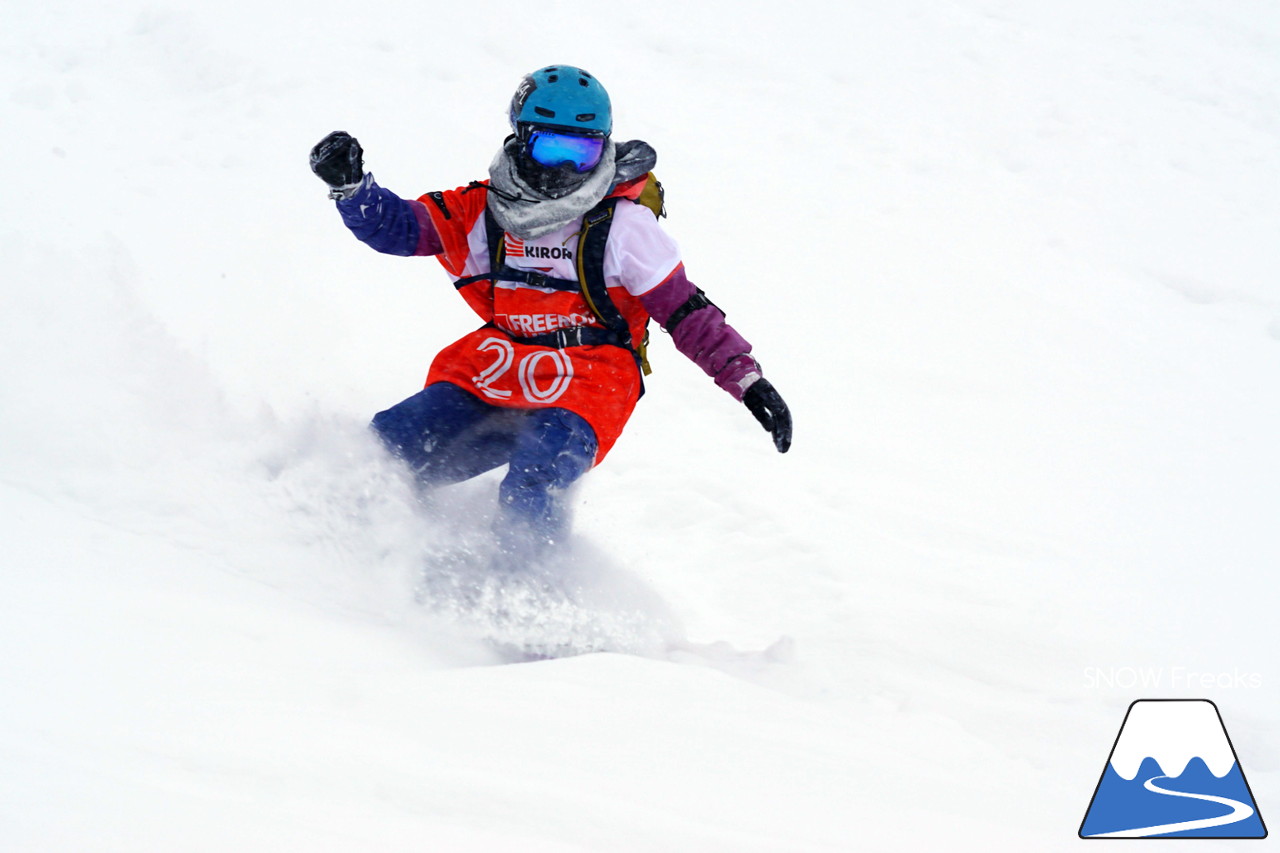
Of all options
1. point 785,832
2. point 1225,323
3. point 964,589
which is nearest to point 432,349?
point 964,589

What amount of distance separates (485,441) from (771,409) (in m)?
0.98

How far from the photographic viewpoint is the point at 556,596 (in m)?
3.15

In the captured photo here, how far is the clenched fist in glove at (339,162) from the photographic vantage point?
10.6 ft

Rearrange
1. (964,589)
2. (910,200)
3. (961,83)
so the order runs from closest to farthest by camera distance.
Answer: (964,589), (910,200), (961,83)

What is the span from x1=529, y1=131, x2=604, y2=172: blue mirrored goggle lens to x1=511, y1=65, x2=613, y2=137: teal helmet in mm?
24

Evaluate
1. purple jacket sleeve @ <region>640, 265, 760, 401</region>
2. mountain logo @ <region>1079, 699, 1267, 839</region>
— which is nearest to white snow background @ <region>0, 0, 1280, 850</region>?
mountain logo @ <region>1079, 699, 1267, 839</region>

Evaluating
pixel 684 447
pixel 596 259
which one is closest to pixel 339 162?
pixel 596 259

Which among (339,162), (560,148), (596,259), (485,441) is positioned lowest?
(485,441)

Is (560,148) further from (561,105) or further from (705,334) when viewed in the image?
(705,334)

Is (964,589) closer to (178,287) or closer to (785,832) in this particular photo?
(785,832)

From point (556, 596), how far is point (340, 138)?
156 centimetres

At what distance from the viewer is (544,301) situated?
138 inches

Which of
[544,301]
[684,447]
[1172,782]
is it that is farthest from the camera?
[684,447]

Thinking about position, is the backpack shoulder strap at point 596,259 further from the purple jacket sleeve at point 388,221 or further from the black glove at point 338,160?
the black glove at point 338,160
